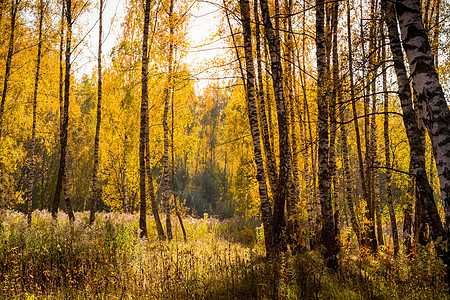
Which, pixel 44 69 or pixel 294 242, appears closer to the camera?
pixel 294 242

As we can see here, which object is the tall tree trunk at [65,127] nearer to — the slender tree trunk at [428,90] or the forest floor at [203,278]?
the forest floor at [203,278]

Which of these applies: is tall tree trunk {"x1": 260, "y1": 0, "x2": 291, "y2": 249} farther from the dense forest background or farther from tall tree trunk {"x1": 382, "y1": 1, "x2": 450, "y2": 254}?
tall tree trunk {"x1": 382, "y1": 1, "x2": 450, "y2": 254}

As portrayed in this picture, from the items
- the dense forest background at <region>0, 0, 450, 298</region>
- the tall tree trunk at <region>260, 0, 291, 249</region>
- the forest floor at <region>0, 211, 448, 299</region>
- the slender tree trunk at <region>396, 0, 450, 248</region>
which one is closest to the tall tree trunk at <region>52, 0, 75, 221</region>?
the dense forest background at <region>0, 0, 450, 298</region>

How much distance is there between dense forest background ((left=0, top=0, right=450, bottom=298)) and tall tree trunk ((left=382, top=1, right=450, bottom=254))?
0.07ft

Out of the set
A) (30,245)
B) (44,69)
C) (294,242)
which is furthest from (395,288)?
(44,69)

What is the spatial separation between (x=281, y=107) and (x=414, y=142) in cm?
261

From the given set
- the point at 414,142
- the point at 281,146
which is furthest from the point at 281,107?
the point at 414,142

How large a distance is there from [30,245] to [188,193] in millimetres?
25748

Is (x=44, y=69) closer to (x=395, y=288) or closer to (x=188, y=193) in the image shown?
(x=395, y=288)

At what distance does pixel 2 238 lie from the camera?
629cm

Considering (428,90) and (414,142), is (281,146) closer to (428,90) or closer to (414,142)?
(414,142)

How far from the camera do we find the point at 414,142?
4.65 m

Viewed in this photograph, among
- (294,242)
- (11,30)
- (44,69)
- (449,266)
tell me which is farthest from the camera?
(44,69)

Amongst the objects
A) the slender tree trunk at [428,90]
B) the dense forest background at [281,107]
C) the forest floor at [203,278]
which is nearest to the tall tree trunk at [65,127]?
the dense forest background at [281,107]
